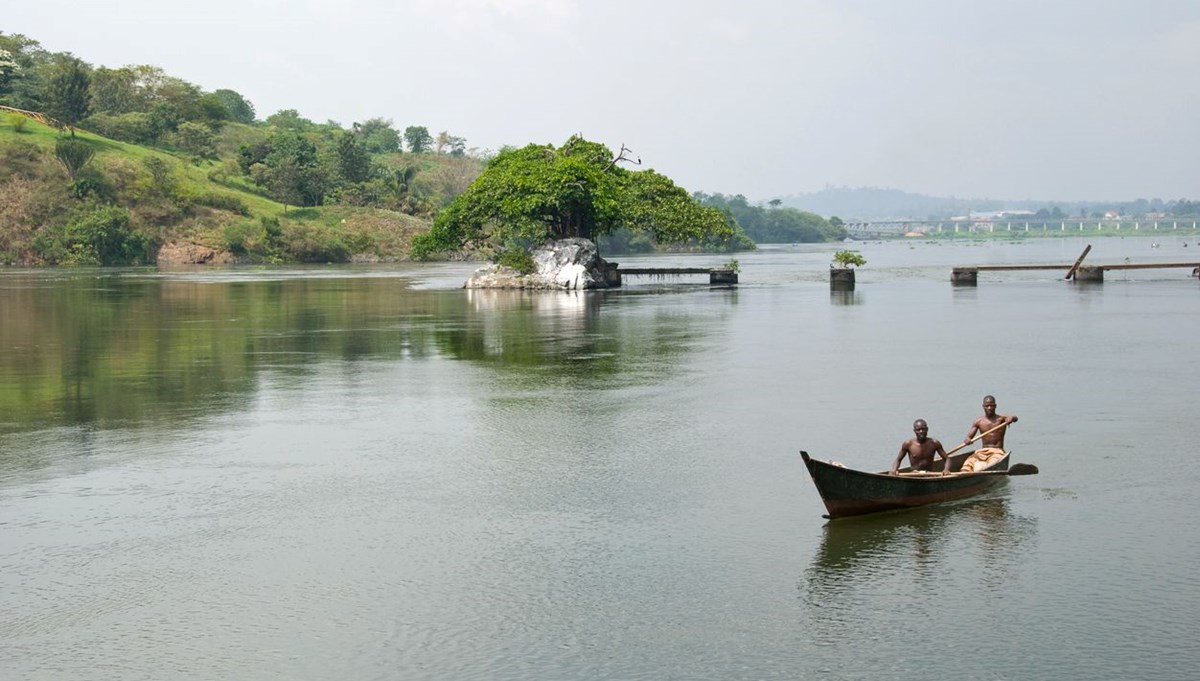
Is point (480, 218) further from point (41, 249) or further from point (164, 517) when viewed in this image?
point (41, 249)

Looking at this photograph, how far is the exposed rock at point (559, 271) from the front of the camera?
85.3 metres

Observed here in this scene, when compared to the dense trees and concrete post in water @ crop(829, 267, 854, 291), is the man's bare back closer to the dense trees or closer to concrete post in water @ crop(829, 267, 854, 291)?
concrete post in water @ crop(829, 267, 854, 291)

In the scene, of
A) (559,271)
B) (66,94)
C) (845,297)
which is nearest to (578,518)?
(845,297)

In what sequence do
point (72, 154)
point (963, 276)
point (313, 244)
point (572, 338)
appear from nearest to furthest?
point (572, 338) < point (963, 276) < point (72, 154) < point (313, 244)

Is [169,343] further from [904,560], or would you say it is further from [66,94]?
[66,94]

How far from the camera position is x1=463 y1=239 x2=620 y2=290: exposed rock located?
280ft

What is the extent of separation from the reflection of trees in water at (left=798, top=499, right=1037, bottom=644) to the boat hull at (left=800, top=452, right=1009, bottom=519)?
210mm

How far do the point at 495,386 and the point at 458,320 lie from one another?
80.0ft

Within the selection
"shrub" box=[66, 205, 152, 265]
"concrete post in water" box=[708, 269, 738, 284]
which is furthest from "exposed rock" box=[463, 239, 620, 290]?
"shrub" box=[66, 205, 152, 265]

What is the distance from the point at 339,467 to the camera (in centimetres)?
2552

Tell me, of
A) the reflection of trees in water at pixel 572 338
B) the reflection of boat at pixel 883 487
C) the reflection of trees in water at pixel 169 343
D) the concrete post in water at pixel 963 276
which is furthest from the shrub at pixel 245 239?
the reflection of boat at pixel 883 487

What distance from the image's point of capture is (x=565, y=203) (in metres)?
83.2

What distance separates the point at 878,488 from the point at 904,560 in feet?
6.67

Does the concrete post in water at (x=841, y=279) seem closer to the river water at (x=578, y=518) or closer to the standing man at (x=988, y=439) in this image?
the river water at (x=578, y=518)
